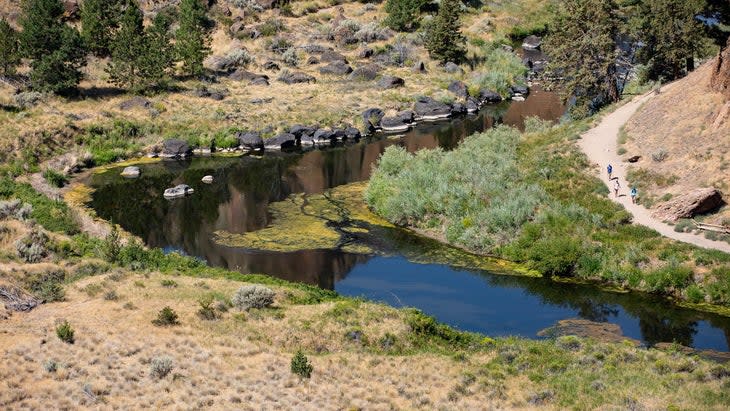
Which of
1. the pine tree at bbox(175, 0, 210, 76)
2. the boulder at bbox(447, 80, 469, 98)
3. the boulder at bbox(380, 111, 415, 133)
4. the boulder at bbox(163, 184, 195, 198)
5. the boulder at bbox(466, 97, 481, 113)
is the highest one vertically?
the pine tree at bbox(175, 0, 210, 76)

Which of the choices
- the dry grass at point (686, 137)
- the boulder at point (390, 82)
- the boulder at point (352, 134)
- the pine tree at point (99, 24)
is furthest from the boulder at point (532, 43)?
the pine tree at point (99, 24)

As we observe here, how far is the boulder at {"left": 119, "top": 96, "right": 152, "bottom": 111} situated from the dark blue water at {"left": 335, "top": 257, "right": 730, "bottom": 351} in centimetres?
4458

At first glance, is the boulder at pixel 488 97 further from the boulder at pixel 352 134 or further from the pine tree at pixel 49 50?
the pine tree at pixel 49 50

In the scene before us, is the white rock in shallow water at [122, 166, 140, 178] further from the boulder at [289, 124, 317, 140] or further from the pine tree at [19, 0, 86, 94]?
the boulder at [289, 124, 317, 140]

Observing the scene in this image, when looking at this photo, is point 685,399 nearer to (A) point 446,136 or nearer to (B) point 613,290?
(B) point 613,290

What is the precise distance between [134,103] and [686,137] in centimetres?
5590

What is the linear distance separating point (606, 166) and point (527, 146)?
8240 millimetres

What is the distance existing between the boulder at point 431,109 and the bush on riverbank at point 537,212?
2231 centimetres

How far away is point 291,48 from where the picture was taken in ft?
341

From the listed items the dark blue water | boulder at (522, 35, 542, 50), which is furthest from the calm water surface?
boulder at (522, 35, 542, 50)

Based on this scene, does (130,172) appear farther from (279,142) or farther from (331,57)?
(331,57)

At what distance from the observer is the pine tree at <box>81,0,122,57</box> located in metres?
91.9

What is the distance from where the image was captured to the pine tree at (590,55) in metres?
71.9

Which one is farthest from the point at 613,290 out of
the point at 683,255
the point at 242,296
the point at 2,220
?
the point at 2,220
